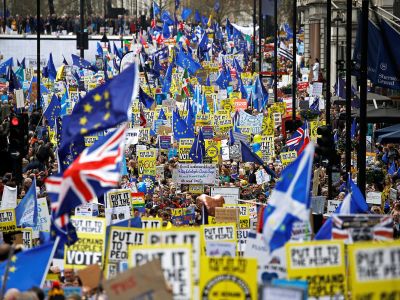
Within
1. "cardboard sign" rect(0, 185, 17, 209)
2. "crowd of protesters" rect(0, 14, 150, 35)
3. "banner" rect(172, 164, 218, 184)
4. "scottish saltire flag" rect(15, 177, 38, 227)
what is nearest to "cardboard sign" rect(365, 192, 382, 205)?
"banner" rect(172, 164, 218, 184)

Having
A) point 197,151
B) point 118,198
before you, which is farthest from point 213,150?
point 118,198

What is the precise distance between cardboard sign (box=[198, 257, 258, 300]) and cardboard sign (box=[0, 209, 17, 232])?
785 cm

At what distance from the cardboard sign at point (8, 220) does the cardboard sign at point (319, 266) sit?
24.9 ft

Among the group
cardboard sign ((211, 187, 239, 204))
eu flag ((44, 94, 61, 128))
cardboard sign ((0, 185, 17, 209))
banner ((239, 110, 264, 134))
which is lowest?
cardboard sign ((211, 187, 239, 204))

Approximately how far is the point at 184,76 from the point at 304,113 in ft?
33.9

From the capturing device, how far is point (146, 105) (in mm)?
42719

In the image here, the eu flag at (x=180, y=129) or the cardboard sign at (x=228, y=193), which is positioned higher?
the eu flag at (x=180, y=129)

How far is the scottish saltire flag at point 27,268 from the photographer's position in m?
15.6

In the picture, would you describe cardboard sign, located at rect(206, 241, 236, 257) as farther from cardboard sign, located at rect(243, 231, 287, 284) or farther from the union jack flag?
the union jack flag

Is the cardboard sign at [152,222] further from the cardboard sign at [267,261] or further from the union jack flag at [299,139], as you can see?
the union jack flag at [299,139]

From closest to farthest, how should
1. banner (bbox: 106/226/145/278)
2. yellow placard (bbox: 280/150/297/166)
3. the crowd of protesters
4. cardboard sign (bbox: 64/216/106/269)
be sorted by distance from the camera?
banner (bbox: 106/226/145/278) < cardboard sign (bbox: 64/216/106/269) < yellow placard (bbox: 280/150/297/166) < the crowd of protesters

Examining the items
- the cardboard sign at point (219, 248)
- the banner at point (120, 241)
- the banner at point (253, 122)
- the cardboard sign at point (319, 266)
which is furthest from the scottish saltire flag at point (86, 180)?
the banner at point (253, 122)

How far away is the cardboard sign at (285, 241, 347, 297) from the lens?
1500cm

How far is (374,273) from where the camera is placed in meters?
13.7
